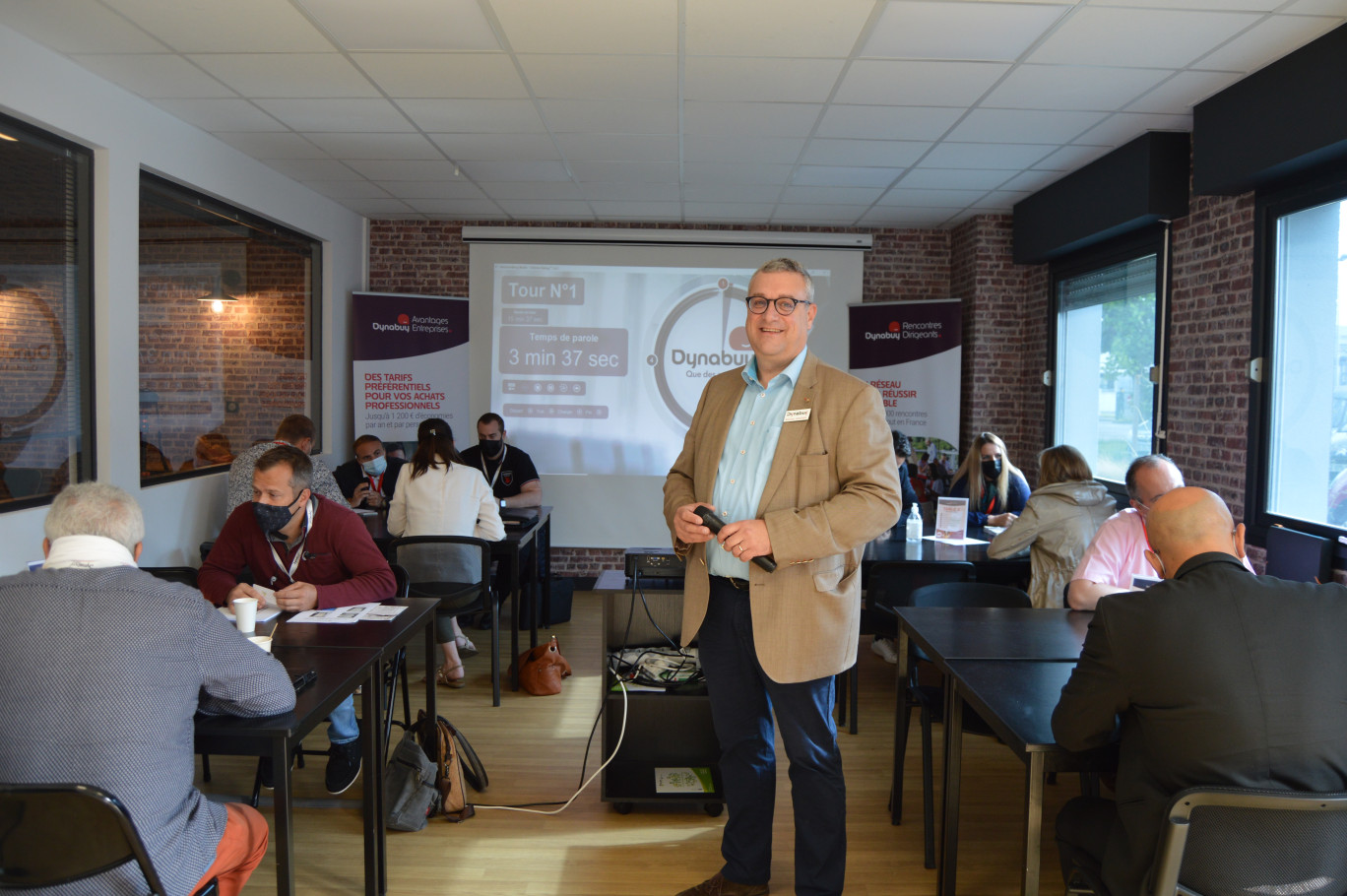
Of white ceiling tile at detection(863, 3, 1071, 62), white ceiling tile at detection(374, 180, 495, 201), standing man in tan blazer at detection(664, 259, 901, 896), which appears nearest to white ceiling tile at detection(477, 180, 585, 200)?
white ceiling tile at detection(374, 180, 495, 201)

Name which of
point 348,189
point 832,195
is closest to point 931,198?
point 832,195

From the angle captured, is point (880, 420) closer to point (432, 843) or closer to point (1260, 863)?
point (1260, 863)

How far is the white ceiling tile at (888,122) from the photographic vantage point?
436cm

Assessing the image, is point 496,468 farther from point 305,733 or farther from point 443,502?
point 305,733

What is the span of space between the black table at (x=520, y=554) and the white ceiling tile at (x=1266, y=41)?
3931 millimetres

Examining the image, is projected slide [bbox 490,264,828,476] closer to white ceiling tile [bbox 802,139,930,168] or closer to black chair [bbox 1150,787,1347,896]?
white ceiling tile [bbox 802,139,930,168]

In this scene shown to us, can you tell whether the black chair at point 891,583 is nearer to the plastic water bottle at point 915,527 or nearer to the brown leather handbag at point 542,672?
the plastic water bottle at point 915,527

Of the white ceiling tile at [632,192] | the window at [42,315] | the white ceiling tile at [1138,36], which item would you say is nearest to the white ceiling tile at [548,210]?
the white ceiling tile at [632,192]

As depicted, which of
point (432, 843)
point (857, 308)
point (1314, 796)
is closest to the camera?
point (1314, 796)

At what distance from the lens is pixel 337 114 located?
454cm

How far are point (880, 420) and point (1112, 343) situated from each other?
4200 mm

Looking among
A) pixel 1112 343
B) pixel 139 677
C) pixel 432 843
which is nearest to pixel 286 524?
pixel 432 843

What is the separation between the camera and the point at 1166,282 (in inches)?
193

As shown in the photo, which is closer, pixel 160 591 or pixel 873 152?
pixel 160 591
